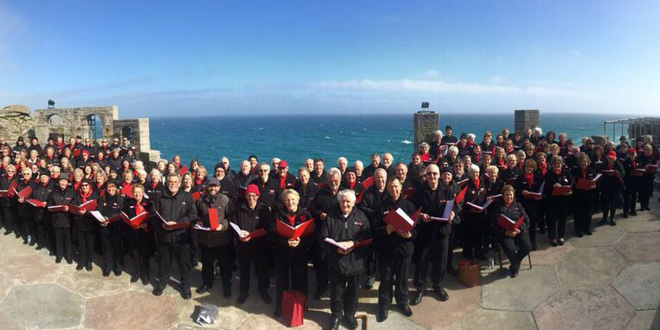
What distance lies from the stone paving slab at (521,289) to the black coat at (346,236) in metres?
2.01

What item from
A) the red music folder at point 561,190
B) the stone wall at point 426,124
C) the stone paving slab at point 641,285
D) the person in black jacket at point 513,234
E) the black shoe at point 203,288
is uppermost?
the stone wall at point 426,124

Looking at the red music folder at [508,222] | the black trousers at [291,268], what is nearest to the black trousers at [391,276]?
the black trousers at [291,268]

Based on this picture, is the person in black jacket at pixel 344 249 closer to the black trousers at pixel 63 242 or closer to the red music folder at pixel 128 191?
the red music folder at pixel 128 191

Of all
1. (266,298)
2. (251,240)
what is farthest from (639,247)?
(251,240)

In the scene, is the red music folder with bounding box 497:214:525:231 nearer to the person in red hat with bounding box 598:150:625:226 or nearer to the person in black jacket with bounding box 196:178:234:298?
the person in red hat with bounding box 598:150:625:226

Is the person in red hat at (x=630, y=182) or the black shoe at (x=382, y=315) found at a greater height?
the person in red hat at (x=630, y=182)

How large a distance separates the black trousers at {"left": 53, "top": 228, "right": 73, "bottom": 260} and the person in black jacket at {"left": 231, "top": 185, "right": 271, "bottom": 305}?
348 centimetres

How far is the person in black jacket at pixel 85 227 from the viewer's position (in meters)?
7.10

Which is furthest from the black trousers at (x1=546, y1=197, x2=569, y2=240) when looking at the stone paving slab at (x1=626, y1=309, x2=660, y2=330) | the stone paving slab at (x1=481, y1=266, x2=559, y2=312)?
the stone paving slab at (x1=626, y1=309, x2=660, y2=330)

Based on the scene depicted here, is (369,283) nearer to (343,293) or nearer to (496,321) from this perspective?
(343,293)

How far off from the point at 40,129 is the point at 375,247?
19.4 metres

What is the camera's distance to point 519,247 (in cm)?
635

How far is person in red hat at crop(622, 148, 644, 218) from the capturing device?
8.00 meters

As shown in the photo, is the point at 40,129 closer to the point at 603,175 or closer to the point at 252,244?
the point at 252,244
